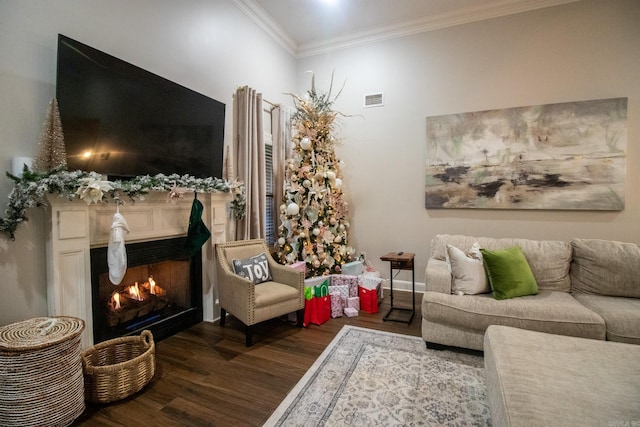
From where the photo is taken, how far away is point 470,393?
2.00 metres

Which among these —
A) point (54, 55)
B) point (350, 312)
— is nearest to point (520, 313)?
point (350, 312)

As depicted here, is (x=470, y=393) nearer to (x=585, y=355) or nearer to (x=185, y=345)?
(x=585, y=355)

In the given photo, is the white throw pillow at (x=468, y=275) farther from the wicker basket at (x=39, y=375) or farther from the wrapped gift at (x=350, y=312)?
the wicker basket at (x=39, y=375)

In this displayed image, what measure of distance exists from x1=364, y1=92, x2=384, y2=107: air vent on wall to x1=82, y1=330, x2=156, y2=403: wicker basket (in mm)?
3976

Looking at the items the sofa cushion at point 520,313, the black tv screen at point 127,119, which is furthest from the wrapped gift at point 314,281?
the black tv screen at point 127,119

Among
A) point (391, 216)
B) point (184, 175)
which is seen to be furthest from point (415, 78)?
point (184, 175)

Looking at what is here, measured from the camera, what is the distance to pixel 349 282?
11.8ft

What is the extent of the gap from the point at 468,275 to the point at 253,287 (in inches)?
74.1

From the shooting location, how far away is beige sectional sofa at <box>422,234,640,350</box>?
219cm

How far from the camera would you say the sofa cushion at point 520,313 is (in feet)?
7.17

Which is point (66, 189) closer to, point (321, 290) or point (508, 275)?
point (321, 290)

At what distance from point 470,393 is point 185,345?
228 centimetres

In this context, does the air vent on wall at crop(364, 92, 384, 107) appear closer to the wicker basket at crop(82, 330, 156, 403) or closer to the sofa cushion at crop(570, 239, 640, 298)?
the sofa cushion at crop(570, 239, 640, 298)

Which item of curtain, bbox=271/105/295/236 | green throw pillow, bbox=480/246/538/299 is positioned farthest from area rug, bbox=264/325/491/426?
curtain, bbox=271/105/295/236
